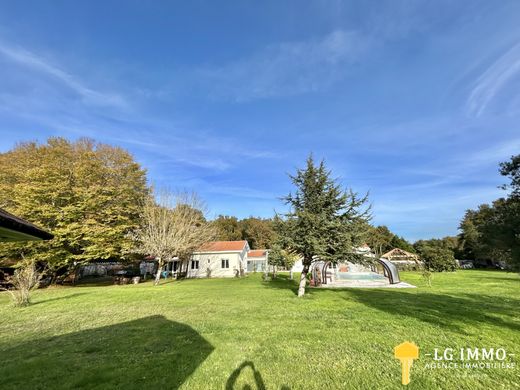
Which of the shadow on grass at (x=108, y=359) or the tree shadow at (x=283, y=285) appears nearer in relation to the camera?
the shadow on grass at (x=108, y=359)

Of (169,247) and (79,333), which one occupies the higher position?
(169,247)

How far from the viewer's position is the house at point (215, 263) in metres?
38.2

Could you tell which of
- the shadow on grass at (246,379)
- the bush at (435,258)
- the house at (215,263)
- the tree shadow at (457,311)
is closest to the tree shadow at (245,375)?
Result: the shadow on grass at (246,379)

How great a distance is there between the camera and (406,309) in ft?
36.4

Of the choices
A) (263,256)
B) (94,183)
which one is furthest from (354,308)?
(263,256)

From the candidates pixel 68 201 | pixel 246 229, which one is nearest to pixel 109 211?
pixel 68 201

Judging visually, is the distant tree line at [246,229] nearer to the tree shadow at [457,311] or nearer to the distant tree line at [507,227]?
the tree shadow at [457,311]

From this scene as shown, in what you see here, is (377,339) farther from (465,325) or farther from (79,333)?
(79,333)

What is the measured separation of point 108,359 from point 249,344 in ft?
10.3

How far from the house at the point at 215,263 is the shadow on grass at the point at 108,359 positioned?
99.4ft

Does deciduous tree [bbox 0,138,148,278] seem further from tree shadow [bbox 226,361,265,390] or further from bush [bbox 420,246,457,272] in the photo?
bush [bbox 420,246,457,272]

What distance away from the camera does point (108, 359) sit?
5.89 metres

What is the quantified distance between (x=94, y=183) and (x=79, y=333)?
23.1m

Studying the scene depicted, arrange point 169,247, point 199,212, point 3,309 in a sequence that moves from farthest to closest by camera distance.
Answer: point 199,212, point 169,247, point 3,309
